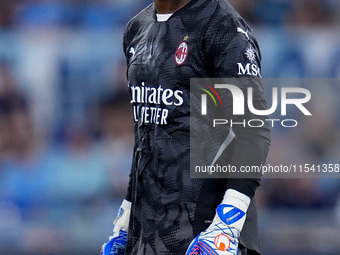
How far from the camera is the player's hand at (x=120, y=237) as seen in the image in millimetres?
3219

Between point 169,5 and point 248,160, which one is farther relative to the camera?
point 169,5

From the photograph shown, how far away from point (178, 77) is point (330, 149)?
4076 millimetres

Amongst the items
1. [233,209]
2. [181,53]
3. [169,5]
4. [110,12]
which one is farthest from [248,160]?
[110,12]

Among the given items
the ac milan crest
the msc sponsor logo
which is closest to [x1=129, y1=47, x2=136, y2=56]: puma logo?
the ac milan crest

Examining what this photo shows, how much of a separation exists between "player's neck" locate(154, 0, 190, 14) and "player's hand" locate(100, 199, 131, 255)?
2.86ft

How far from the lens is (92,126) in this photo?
261 inches

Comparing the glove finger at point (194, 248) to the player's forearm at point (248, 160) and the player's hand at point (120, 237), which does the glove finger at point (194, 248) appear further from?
the player's hand at point (120, 237)

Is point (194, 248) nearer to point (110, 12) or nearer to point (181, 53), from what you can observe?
point (181, 53)

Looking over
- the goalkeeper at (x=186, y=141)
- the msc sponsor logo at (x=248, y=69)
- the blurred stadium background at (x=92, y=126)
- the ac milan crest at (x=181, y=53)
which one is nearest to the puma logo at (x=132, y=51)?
the goalkeeper at (x=186, y=141)

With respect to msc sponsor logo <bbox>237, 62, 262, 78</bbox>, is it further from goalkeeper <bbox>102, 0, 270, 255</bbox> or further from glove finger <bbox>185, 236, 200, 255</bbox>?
glove finger <bbox>185, 236, 200, 255</bbox>

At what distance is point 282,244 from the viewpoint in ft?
21.8

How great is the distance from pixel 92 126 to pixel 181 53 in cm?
387

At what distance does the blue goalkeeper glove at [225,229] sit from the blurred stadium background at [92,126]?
392 cm

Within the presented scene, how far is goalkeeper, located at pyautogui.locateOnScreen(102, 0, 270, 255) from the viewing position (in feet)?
8.84
